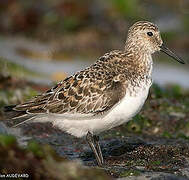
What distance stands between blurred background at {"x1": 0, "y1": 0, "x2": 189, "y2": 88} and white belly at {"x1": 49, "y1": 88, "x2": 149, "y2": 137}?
42.3 ft

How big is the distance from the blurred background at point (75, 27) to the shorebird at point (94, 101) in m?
12.7

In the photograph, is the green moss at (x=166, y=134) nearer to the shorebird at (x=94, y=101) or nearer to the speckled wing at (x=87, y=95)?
the shorebird at (x=94, y=101)

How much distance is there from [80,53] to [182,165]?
548 inches

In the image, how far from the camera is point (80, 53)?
2259 centimetres

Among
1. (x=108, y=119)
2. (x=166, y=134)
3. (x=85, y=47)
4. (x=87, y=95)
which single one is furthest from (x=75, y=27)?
(x=108, y=119)

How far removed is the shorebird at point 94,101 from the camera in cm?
888

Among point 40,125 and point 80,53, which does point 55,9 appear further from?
point 40,125

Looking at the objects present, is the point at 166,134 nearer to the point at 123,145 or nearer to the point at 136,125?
the point at 136,125

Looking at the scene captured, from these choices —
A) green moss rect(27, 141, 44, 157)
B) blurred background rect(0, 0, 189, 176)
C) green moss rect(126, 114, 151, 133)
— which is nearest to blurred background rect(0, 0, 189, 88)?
blurred background rect(0, 0, 189, 176)

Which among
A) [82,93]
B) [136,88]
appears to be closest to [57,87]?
[82,93]

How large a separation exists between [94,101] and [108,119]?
363 millimetres

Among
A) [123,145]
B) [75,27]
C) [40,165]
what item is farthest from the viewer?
[75,27]

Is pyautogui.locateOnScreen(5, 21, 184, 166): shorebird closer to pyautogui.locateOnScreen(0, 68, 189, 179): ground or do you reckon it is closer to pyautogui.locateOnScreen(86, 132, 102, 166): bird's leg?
pyautogui.locateOnScreen(86, 132, 102, 166): bird's leg

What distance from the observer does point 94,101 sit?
900cm
